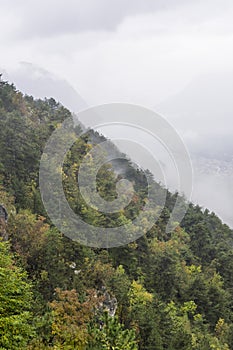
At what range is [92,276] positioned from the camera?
3025 cm

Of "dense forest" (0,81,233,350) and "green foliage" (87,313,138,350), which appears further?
"dense forest" (0,81,233,350)

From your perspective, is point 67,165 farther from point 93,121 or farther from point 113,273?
point 113,273

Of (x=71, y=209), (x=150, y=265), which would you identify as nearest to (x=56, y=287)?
(x=71, y=209)

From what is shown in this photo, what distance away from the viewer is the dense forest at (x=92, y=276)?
19.2 metres

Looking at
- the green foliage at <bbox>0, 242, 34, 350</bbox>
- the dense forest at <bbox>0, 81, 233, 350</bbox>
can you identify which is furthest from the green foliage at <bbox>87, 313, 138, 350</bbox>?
the green foliage at <bbox>0, 242, 34, 350</bbox>

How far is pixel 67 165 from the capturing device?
5419cm

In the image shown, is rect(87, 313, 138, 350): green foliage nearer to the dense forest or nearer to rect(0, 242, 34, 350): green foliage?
the dense forest

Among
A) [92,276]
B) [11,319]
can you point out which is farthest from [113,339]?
[92,276]

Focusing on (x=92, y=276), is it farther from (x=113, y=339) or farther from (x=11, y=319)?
(x=11, y=319)

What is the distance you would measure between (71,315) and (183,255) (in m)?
33.7

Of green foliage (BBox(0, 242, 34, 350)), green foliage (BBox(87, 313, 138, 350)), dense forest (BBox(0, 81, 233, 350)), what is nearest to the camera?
green foliage (BBox(0, 242, 34, 350))

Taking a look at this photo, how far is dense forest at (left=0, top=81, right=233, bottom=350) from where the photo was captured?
757 inches

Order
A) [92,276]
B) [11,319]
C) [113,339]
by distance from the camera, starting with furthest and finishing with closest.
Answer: [92,276], [113,339], [11,319]

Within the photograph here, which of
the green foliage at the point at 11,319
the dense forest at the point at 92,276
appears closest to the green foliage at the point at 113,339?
the dense forest at the point at 92,276
